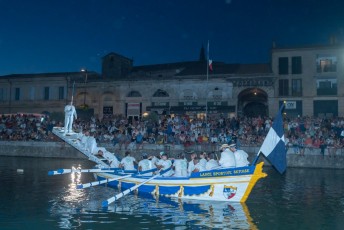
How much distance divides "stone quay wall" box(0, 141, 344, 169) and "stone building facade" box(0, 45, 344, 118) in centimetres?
981

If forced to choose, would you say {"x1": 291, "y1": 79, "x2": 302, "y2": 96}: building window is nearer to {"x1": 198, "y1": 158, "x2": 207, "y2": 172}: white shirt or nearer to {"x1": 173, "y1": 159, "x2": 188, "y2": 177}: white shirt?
{"x1": 198, "y1": 158, "x2": 207, "y2": 172}: white shirt

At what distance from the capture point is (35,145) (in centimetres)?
3759

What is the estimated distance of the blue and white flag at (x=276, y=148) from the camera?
49.8ft

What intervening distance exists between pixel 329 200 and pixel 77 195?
39.0 feet

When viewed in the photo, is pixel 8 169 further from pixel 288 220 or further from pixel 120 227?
pixel 288 220

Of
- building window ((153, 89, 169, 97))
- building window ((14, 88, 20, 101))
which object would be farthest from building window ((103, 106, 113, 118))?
building window ((14, 88, 20, 101))

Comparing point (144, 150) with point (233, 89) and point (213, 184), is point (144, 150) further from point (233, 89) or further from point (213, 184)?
point (213, 184)

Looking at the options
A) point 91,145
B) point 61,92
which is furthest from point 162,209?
point 61,92

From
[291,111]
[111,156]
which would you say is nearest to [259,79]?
[291,111]

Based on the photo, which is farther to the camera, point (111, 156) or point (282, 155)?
point (111, 156)

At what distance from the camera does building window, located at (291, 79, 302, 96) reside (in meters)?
42.8

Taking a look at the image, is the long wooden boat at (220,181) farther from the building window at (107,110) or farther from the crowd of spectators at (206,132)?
the building window at (107,110)

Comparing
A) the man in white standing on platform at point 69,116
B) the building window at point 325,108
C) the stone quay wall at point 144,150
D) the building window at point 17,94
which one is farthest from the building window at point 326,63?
the building window at point 17,94

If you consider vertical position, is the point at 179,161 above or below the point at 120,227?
above
